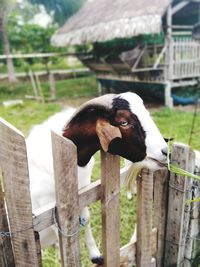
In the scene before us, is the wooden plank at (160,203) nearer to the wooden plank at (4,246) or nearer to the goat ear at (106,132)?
the goat ear at (106,132)

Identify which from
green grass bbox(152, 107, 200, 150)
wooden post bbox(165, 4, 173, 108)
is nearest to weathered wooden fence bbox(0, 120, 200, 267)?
green grass bbox(152, 107, 200, 150)

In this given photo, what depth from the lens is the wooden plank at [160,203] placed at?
211 centimetres

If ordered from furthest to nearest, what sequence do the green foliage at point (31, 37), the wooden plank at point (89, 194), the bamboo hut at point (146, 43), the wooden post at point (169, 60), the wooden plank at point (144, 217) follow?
the green foliage at point (31, 37), the wooden post at point (169, 60), the bamboo hut at point (146, 43), the wooden plank at point (144, 217), the wooden plank at point (89, 194)

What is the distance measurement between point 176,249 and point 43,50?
18371mm

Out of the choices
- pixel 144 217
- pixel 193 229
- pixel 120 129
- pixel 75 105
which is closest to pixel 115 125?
pixel 120 129

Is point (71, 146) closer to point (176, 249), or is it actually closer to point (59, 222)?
point (59, 222)

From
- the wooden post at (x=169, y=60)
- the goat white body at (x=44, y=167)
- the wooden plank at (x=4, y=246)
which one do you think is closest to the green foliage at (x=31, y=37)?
the wooden post at (x=169, y=60)

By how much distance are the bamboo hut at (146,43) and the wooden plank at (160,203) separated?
750cm

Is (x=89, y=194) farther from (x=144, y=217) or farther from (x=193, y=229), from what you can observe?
(x=193, y=229)

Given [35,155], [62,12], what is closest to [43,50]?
[62,12]

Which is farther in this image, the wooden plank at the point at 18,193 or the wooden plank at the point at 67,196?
the wooden plank at the point at 67,196

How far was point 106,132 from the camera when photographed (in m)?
1.57

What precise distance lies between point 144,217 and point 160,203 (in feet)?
0.64

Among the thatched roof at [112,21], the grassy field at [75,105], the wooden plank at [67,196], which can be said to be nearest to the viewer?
the wooden plank at [67,196]
